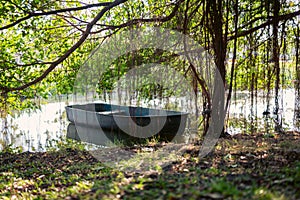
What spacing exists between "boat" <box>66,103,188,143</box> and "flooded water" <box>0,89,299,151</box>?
2.11ft

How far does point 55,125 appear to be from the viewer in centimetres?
762

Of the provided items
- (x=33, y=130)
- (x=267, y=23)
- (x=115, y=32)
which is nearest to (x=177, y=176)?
(x=267, y=23)

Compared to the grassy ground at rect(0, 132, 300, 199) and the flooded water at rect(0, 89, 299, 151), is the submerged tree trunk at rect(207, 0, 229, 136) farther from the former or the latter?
the flooded water at rect(0, 89, 299, 151)

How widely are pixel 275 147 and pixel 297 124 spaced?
2400 mm

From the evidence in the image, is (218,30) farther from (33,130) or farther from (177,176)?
(33,130)

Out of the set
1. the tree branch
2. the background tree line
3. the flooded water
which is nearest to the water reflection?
the flooded water

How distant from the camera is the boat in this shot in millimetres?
5461

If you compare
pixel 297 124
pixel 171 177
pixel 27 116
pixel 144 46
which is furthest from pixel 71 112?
pixel 171 177

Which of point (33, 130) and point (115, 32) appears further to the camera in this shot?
point (33, 130)

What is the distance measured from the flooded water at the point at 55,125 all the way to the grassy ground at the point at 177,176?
4.84ft

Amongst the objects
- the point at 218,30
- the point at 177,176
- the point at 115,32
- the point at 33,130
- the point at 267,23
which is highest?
the point at 115,32

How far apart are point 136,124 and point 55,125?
9.26 ft

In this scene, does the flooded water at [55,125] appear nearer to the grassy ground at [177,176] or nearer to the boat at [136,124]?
the boat at [136,124]

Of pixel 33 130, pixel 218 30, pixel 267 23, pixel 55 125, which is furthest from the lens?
pixel 55 125
